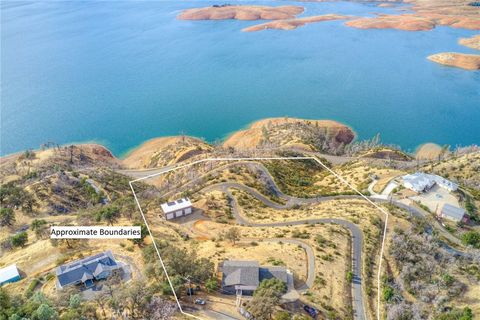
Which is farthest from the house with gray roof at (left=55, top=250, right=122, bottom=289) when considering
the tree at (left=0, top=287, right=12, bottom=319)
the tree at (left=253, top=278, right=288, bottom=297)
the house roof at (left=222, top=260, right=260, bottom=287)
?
the tree at (left=253, top=278, right=288, bottom=297)

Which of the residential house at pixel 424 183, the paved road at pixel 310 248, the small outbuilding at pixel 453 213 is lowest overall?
the small outbuilding at pixel 453 213

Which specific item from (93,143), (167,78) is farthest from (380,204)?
(167,78)

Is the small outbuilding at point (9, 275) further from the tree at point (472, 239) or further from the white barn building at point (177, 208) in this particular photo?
the tree at point (472, 239)

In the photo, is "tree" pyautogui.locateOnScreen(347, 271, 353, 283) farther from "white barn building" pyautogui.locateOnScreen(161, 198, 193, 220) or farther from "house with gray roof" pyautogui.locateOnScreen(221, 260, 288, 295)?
"white barn building" pyautogui.locateOnScreen(161, 198, 193, 220)

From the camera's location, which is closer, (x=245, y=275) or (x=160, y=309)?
(x=160, y=309)

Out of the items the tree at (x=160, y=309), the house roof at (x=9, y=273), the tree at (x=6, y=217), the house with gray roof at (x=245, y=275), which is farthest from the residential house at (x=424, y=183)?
the tree at (x=6, y=217)

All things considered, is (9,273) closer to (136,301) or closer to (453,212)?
(136,301)

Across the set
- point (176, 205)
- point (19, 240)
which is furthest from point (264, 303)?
point (19, 240)
